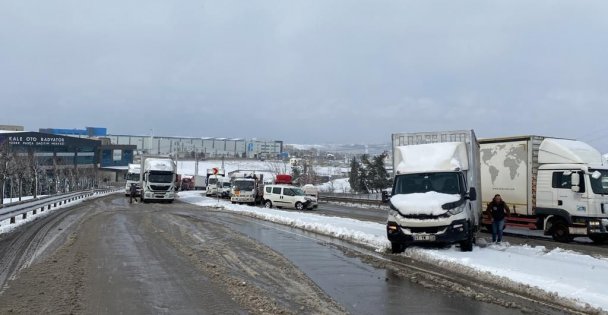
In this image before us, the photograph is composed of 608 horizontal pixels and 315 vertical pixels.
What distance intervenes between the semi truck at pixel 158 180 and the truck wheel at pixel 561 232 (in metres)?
30.2

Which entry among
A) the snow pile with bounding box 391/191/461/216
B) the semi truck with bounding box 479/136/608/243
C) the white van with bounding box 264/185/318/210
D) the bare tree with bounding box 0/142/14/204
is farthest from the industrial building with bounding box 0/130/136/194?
the snow pile with bounding box 391/191/461/216

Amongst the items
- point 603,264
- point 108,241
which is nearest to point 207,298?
point 108,241

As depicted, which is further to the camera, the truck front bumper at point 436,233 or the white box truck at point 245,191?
the white box truck at point 245,191

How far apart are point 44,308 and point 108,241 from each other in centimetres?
784

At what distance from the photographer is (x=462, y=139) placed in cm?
1461

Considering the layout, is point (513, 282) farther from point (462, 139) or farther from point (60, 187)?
point (60, 187)

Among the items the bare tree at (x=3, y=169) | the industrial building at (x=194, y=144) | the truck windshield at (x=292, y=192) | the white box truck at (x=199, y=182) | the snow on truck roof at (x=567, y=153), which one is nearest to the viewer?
the snow on truck roof at (x=567, y=153)

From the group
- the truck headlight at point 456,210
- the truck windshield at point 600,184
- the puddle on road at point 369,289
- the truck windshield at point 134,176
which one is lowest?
the puddle on road at point 369,289

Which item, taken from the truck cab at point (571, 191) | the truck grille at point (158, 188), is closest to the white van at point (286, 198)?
the truck grille at point (158, 188)

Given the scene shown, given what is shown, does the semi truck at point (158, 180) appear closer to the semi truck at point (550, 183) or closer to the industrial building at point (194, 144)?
the semi truck at point (550, 183)

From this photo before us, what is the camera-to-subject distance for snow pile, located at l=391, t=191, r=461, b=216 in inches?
494

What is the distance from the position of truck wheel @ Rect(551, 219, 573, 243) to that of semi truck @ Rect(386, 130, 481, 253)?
4682 millimetres

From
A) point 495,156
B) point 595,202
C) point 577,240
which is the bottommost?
point 577,240

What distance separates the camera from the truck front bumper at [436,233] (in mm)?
12406
